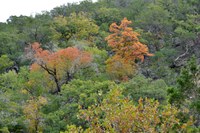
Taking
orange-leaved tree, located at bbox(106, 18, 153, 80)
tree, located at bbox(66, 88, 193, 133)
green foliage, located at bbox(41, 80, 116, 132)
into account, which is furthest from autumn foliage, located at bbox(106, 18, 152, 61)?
tree, located at bbox(66, 88, 193, 133)

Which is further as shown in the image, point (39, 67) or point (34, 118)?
point (39, 67)

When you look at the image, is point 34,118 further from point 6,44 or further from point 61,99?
point 6,44

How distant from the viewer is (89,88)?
786 inches

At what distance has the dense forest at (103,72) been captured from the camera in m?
7.43

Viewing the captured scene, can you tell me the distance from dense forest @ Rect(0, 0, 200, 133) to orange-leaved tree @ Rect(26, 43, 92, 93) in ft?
0.20

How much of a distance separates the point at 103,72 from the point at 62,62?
3.35 metres

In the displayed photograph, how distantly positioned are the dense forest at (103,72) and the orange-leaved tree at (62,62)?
62mm

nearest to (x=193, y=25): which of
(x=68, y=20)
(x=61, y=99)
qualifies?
(x=68, y=20)

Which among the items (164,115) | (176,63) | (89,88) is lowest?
(176,63)

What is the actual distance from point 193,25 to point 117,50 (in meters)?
7.04

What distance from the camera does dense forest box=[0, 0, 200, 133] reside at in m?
7.43

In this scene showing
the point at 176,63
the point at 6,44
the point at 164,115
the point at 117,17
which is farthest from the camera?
the point at 117,17

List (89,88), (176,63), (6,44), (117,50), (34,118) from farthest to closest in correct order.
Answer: (6,44) → (176,63) → (117,50) → (89,88) → (34,118)

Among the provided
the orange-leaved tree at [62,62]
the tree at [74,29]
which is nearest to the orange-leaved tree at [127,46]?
the orange-leaved tree at [62,62]
